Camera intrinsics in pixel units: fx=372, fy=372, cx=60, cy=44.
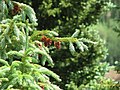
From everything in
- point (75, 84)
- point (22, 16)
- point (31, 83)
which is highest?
point (22, 16)

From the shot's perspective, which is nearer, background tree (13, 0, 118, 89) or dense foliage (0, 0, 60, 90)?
dense foliage (0, 0, 60, 90)

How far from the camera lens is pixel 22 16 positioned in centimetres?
424

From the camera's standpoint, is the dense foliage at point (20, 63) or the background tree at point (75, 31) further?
the background tree at point (75, 31)

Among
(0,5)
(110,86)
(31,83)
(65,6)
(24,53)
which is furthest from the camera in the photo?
(65,6)

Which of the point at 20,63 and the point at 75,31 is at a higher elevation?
the point at 20,63

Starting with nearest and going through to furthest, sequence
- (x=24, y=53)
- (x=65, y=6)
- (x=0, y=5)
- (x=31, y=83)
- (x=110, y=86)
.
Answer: (x=31, y=83) < (x=24, y=53) < (x=0, y=5) < (x=110, y=86) < (x=65, y=6)

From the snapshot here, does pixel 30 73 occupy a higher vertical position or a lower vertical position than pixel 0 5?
lower

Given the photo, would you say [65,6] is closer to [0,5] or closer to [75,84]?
[75,84]

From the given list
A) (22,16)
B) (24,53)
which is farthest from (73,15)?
(24,53)

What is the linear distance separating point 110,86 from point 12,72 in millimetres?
3211

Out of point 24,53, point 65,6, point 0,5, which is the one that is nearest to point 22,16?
point 0,5

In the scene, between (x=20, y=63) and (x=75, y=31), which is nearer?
(x=20, y=63)

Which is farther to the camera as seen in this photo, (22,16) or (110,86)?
(110,86)

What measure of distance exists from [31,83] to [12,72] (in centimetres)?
27
